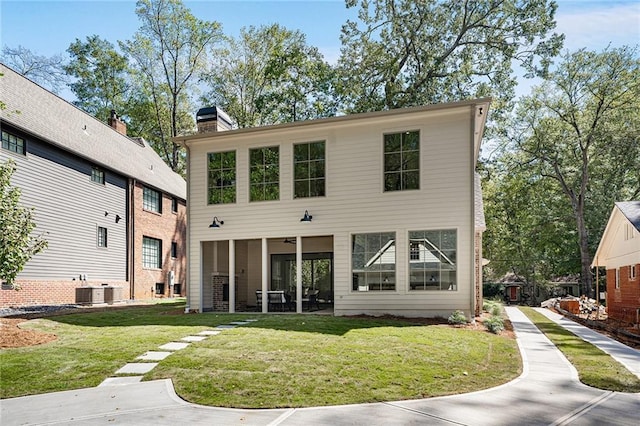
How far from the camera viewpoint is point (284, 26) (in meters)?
32.1

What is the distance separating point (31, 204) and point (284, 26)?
21049 mm

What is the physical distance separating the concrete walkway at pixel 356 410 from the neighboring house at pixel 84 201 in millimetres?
10913

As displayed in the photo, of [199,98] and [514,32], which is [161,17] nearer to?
[199,98]

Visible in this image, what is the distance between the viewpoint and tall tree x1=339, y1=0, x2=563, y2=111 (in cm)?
2459

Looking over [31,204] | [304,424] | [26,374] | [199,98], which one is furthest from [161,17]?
[304,424]

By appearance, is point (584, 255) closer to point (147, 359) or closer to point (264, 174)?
point (264, 174)

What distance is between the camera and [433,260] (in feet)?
41.1

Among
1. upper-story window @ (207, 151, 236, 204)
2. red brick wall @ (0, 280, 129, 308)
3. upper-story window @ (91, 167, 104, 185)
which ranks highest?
upper-story window @ (91, 167, 104, 185)

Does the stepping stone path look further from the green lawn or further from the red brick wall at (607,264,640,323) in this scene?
the red brick wall at (607,264,640,323)

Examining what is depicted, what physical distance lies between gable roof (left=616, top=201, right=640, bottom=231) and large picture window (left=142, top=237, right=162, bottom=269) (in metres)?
20.4

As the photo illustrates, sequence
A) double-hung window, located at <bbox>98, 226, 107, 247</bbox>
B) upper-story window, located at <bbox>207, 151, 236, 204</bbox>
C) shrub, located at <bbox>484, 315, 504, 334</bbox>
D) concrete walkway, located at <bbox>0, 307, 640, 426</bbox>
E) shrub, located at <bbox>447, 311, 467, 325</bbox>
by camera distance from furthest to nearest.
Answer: double-hung window, located at <bbox>98, 226, 107, 247</bbox> < upper-story window, located at <bbox>207, 151, 236, 204</bbox> < shrub, located at <bbox>447, 311, 467, 325</bbox> < shrub, located at <bbox>484, 315, 504, 334</bbox> < concrete walkway, located at <bbox>0, 307, 640, 426</bbox>

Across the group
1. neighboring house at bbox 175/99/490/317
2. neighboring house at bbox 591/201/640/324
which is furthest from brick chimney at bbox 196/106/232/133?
neighboring house at bbox 591/201/640/324

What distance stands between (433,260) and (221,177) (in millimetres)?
6801

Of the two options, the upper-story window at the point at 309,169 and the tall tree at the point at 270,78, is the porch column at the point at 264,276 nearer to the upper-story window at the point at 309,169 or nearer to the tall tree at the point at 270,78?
the upper-story window at the point at 309,169
